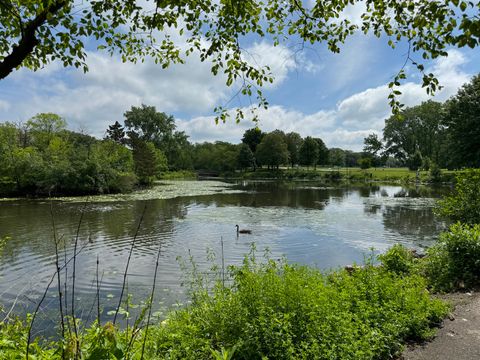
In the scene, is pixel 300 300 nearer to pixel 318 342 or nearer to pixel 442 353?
pixel 318 342

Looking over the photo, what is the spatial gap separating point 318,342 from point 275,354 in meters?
0.56

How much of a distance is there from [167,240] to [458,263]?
11327 mm

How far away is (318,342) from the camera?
376cm

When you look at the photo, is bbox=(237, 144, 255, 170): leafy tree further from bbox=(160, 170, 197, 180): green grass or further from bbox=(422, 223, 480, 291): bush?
bbox=(422, 223, 480, 291): bush

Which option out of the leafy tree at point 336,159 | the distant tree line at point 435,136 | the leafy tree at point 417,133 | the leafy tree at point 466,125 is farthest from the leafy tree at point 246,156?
the leafy tree at point 466,125

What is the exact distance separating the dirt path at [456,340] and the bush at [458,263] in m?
1.29

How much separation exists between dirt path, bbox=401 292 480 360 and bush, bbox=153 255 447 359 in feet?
0.60

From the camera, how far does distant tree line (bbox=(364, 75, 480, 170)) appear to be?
37.2m

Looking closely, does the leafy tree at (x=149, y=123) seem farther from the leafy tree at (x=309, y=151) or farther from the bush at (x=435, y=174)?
the bush at (x=435, y=174)

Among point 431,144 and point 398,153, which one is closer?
point 431,144

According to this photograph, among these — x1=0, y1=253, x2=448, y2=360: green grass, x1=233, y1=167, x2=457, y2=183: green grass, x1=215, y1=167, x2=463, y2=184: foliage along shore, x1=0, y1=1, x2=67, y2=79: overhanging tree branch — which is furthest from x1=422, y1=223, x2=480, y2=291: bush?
x1=233, y1=167, x2=457, y2=183: green grass

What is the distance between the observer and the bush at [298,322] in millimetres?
3623

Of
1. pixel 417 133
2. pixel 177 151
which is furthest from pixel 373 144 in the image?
pixel 177 151

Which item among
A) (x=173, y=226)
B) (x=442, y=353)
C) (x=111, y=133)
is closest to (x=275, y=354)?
(x=442, y=353)
